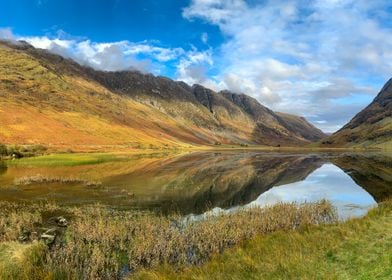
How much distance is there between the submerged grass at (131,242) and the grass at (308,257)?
2.07m

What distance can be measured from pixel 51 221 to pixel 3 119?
154950mm

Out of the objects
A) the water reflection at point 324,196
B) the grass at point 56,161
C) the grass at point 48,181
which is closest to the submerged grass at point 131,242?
the water reflection at point 324,196

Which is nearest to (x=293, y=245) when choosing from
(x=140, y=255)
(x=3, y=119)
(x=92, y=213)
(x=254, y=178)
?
(x=140, y=255)

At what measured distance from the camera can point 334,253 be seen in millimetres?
17578

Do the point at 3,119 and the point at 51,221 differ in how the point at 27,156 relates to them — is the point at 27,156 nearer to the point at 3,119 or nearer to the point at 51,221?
the point at 3,119

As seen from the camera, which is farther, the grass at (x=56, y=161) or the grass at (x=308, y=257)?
the grass at (x=56, y=161)

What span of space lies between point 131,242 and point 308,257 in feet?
36.4

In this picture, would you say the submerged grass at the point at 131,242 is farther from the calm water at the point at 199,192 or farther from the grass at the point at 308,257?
the calm water at the point at 199,192

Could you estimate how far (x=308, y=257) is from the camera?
17.3 metres

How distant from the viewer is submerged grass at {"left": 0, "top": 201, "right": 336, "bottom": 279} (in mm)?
18406

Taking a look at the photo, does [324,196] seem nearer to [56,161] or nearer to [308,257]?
[308,257]

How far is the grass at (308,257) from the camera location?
14938 mm

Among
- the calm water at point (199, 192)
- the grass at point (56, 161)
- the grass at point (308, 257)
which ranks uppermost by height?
the grass at point (308, 257)

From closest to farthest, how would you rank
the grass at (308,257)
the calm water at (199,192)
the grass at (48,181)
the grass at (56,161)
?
the grass at (308,257) → the calm water at (199,192) → the grass at (48,181) → the grass at (56,161)
